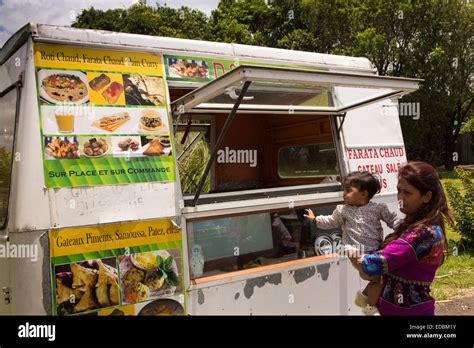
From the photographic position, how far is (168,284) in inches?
126

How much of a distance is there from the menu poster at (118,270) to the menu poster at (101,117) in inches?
14.0

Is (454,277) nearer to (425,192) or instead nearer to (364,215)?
(364,215)

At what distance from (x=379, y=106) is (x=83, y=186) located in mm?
3130

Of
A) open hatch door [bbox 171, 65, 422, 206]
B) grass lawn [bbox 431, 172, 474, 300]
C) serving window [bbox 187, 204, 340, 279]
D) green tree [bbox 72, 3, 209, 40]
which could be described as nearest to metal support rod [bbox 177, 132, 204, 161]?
open hatch door [bbox 171, 65, 422, 206]

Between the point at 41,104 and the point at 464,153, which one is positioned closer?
the point at 41,104

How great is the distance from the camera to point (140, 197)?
10.3 ft

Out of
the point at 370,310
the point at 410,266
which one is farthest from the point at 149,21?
the point at 410,266

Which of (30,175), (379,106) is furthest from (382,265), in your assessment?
(379,106)

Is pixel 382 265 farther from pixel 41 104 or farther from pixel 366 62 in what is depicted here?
pixel 366 62

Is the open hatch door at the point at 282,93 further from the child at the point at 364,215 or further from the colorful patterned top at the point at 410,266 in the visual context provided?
the colorful patterned top at the point at 410,266

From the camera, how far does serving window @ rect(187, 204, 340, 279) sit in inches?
138

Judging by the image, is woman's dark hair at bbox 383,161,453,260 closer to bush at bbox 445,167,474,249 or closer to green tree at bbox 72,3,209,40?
bush at bbox 445,167,474,249

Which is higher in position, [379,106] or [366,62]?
[366,62]

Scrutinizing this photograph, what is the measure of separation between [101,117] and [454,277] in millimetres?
5599
